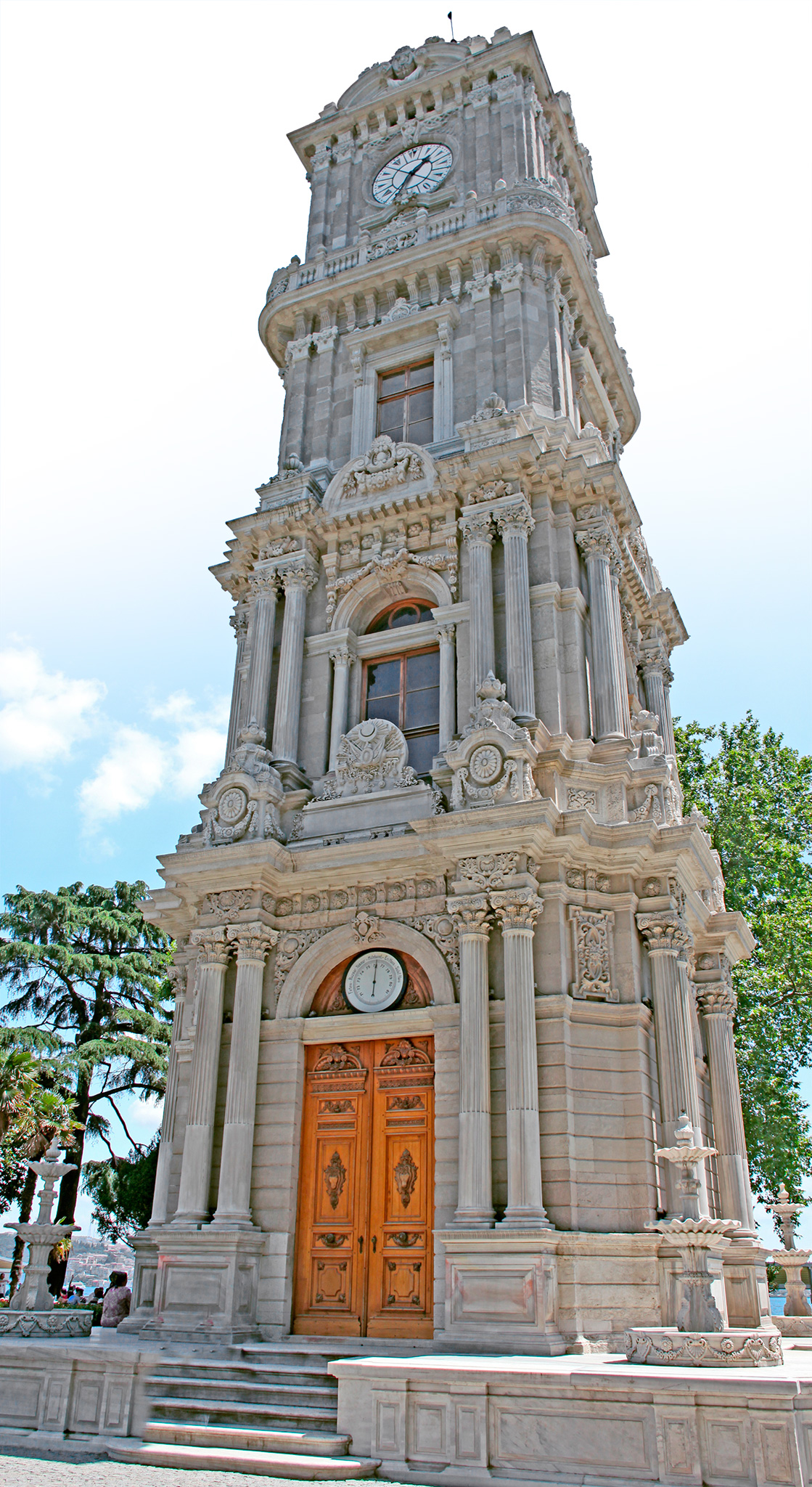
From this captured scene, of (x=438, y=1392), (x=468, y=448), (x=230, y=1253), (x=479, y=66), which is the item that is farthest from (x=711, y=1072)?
(x=479, y=66)

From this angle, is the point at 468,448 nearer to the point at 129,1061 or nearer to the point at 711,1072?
the point at 711,1072

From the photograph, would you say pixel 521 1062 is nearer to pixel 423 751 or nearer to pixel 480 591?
pixel 423 751

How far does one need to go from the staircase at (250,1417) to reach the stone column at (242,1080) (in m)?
2.04

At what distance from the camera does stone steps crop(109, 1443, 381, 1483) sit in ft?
34.2

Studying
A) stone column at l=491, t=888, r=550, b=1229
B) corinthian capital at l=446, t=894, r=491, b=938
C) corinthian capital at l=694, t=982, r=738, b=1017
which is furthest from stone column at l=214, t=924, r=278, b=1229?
corinthian capital at l=694, t=982, r=738, b=1017

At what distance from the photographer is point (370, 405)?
2292 cm

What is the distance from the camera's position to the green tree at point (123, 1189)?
3178 cm

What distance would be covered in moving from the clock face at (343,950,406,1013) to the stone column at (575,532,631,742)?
483 cm

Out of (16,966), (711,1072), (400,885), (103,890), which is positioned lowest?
(711,1072)

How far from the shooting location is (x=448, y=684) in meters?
18.8

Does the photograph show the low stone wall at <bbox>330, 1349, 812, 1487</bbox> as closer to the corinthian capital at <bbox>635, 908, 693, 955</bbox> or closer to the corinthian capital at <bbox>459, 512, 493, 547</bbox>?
the corinthian capital at <bbox>635, 908, 693, 955</bbox>

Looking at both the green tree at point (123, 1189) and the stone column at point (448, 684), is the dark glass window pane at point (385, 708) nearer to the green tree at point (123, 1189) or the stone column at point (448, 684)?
the stone column at point (448, 684)

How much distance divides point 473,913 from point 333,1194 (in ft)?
15.0

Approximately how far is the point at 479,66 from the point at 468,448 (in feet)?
38.1
